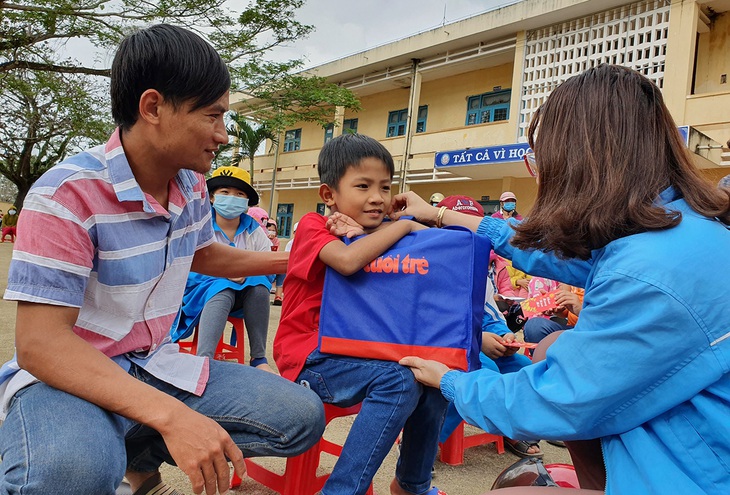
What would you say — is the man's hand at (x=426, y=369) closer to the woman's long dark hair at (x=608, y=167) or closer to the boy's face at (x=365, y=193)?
the woman's long dark hair at (x=608, y=167)

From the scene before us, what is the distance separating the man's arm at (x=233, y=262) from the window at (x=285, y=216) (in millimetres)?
18571

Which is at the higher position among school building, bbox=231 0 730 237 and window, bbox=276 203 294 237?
school building, bbox=231 0 730 237

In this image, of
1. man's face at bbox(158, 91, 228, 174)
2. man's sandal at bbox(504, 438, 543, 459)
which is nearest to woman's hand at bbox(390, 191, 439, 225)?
man's face at bbox(158, 91, 228, 174)

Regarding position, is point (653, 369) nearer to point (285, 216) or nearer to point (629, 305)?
point (629, 305)

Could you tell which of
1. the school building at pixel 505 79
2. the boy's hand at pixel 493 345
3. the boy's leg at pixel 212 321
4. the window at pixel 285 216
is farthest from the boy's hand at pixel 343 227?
the window at pixel 285 216

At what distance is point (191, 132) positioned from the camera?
1.47 metres

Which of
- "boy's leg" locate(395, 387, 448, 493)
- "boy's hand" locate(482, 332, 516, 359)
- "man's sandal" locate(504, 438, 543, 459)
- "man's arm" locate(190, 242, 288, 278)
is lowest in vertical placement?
"man's sandal" locate(504, 438, 543, 459)

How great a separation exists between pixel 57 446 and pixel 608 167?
4.46 ft

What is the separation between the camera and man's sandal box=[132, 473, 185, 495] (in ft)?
5.51

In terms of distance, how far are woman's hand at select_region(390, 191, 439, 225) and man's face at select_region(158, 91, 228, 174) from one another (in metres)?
0.80

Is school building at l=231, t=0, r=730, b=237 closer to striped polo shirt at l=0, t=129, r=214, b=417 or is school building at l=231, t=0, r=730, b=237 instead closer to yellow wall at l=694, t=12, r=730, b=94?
yellow wall at l=694, t=12, r=730, b=94

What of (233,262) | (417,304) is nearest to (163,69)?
(233,262)

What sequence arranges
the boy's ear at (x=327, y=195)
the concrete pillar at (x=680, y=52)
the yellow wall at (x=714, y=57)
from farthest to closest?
the yellow wall at (x=714, y=57) → the concrete pillar at (x=680, y=52) → the boy's ear at (x=327, y=195)

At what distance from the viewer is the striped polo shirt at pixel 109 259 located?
1.21 metres
